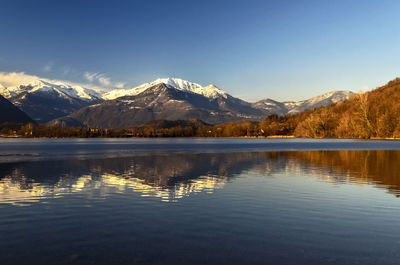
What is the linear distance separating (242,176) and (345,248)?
90.6ft

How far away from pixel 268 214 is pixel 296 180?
1772cm

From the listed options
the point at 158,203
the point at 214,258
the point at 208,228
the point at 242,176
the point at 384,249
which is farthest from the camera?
the point at 242,176

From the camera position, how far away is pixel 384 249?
1494cm

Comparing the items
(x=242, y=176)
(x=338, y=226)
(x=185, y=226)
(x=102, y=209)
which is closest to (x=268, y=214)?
(x=338, y=226)

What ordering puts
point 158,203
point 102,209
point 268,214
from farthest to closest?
1. point 158,203
2. point 102,209
3. point 268,214

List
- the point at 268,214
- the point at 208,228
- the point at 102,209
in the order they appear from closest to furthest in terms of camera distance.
→ the point at 208,228 < the point at 268,214 < the point at 102,209

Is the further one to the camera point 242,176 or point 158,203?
point 242,176

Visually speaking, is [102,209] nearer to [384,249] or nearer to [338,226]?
[338,226]

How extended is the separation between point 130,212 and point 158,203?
→ 134 inches

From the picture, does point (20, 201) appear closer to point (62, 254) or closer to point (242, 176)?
point (62, 254)

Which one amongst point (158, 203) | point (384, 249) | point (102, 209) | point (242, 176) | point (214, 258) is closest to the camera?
point (214, 258)

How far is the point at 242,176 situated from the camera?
1681 inches

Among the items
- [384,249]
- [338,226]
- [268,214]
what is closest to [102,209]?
[268,214]

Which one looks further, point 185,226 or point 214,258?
point 185,226
